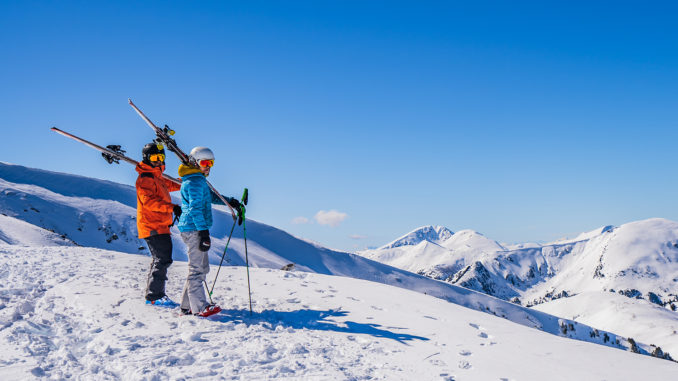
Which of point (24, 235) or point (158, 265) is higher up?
point (158, 265)

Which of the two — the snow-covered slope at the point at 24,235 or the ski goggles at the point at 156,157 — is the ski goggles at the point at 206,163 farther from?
the snow-covered slope at the point at 24,235

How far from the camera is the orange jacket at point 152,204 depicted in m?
8.31

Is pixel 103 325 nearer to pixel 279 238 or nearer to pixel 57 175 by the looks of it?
pixel 57 175

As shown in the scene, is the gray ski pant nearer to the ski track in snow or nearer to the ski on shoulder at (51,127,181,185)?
the ski track in snow

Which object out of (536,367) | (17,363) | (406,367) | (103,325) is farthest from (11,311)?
(536,367)

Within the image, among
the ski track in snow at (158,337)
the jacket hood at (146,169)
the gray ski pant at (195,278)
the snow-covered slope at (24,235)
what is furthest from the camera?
the snow-covered slope at (24,235)

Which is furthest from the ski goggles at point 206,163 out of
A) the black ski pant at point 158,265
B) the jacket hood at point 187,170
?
the black ski pant at point 158,265

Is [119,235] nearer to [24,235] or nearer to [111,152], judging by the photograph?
[24,235]

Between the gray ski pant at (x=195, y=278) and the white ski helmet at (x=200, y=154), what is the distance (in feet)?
5.11

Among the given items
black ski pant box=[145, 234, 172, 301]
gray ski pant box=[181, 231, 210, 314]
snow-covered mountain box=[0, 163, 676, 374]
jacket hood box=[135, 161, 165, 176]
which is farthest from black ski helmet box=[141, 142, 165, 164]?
snow-covered mountain box=[0, 163, 676, 374]

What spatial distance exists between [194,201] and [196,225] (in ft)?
1.62

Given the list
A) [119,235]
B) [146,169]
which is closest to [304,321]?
[146,169]

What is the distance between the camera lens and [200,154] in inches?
322

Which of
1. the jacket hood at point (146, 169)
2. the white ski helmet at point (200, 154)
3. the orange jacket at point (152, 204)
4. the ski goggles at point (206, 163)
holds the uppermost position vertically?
the white ski helmet at point (200, 154)
